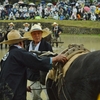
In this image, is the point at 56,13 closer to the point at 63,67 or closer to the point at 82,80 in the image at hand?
the point at 63,67

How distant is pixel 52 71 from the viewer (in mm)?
4465

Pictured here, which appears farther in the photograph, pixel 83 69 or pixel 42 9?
pixel 42 9

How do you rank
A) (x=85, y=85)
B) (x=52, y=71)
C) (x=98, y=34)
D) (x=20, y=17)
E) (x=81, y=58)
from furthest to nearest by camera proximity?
(x=20, y=17)
(x=98, y=34)
(x=52, y=71)
(x=81, y=58)
(x=85, y=85)

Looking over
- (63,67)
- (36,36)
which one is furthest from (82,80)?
(36,36)

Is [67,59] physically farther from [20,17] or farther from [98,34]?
[20,17]

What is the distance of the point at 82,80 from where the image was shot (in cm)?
359

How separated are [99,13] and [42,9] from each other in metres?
6.50

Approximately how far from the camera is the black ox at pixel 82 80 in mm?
3398

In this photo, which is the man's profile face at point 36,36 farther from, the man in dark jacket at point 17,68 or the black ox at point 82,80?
the black ox at point 82,80

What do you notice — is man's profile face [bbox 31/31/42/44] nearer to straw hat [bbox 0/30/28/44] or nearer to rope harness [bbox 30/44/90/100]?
straw hat [bbox 0/30/28/44]

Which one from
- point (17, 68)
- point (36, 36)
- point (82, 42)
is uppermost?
point (36, 36)

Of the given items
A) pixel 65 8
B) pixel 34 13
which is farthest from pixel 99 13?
pixel 34 13

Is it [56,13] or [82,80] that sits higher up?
[82,80]

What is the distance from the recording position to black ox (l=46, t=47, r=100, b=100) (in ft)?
11.1
